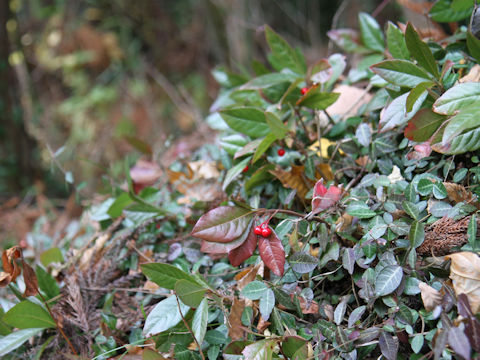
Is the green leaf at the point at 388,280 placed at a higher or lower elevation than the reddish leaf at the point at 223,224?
lower

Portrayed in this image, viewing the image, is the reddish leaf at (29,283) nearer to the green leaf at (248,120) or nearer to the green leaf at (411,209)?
the green leaf at (248,120)

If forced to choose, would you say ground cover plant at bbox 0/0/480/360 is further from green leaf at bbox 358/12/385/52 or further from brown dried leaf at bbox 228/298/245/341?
green leaf at bbox 358/12/385/52

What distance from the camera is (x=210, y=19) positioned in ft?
10.5

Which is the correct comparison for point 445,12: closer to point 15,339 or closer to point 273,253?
point 273,253

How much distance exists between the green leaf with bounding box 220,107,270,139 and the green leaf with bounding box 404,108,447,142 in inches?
12.8

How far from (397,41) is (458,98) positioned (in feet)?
0.99

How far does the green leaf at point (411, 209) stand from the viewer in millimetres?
688

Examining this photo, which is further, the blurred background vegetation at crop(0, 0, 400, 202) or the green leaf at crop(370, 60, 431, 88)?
the blurred background vegetation at crop(0, 0, 400, 202)

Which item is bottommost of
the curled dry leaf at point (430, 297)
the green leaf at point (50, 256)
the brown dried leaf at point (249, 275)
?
the curled dry leaf at point (430, 297)

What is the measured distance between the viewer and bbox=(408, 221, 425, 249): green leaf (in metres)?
0.65

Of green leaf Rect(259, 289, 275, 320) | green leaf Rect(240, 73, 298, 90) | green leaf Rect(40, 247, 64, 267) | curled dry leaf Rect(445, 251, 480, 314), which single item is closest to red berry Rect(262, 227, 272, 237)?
green leaf Rect(259, 289, 275, 320)

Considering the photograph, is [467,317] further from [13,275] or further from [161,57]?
[161,57]

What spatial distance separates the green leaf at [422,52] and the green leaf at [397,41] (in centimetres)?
14

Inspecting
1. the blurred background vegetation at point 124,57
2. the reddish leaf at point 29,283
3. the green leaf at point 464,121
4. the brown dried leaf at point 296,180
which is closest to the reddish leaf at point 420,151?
the green leaf at point 464,121
